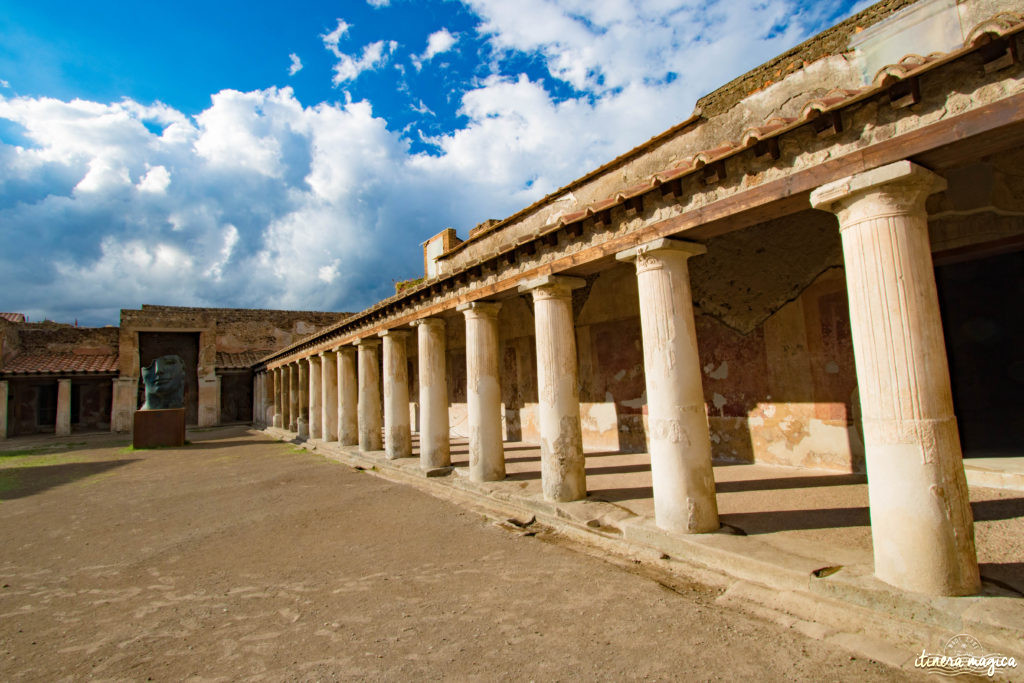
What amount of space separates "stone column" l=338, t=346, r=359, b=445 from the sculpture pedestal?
7.85 m

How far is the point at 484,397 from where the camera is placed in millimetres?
7602

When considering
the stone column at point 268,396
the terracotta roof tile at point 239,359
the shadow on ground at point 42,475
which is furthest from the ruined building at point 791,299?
the terracotta roof tile at point 239,359

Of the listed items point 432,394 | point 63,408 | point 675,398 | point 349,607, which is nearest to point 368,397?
point 432,394

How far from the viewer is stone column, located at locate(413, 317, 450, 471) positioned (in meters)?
8.91

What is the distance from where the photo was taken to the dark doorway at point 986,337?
8.36 meters

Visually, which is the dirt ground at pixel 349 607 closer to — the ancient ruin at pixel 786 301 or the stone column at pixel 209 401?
the ancient ruin at pixel 786 301

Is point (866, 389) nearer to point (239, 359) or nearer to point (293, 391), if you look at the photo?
point (293, 391)

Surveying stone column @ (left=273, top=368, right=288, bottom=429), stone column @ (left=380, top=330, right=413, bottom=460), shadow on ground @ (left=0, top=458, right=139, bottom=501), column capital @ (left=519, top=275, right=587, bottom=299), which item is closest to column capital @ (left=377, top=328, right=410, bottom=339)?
stone column @ (left=380, top=330, right=413, bottom=460)

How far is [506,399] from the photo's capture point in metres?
12.4

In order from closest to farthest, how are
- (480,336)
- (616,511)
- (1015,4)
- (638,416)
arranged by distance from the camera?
1. (1015,4)
2. (616,511)
3. (480,336)
4. (638,416)

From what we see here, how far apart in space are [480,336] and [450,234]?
773 centimetres

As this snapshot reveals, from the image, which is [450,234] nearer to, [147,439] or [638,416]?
[638,416]

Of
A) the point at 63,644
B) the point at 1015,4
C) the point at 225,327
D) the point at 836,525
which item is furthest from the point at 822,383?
the point at 225,327

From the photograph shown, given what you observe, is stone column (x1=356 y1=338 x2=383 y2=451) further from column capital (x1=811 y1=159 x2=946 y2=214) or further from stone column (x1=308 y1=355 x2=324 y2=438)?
column capital (x1=811 y1=159 x2=946 y2=214)
